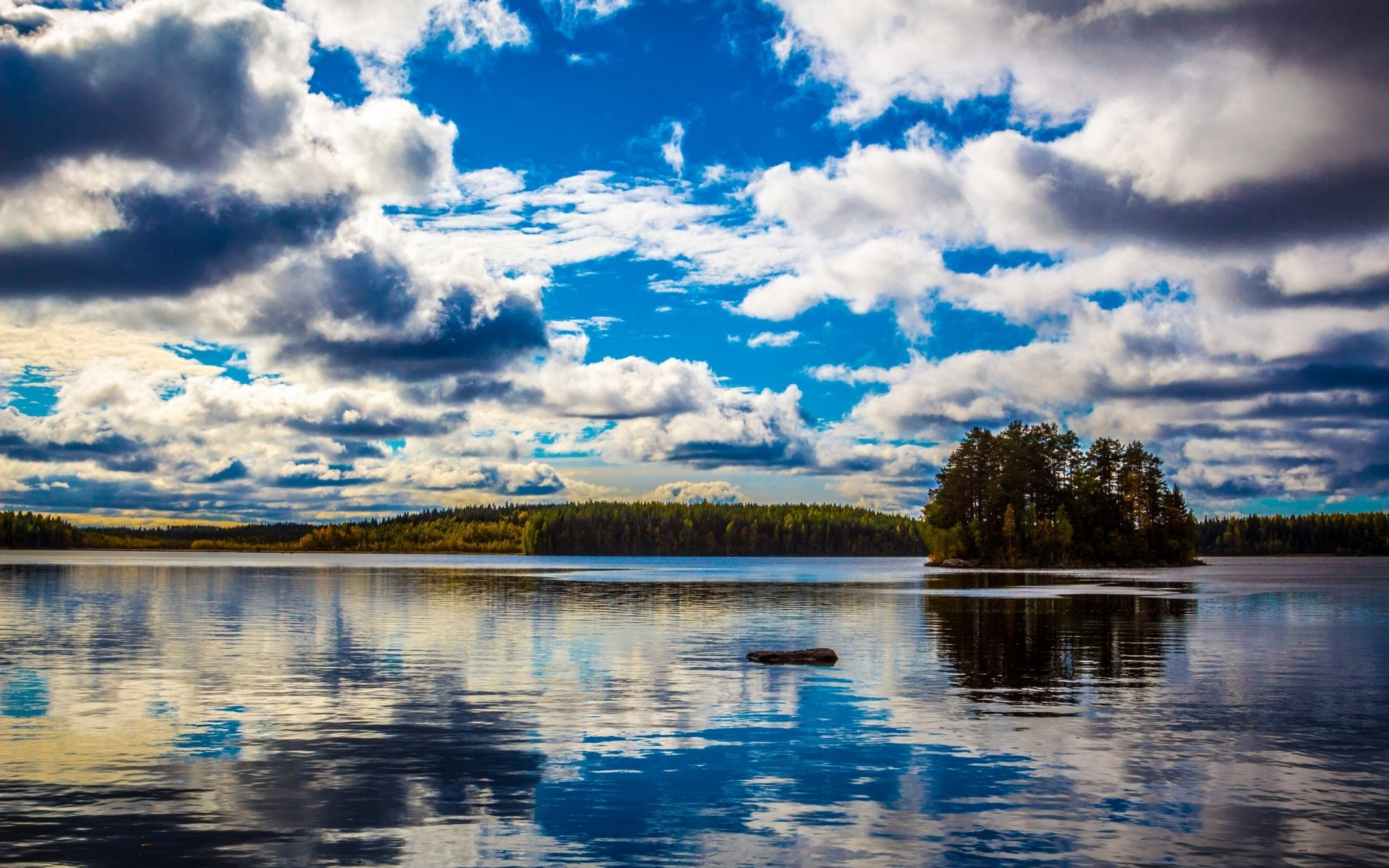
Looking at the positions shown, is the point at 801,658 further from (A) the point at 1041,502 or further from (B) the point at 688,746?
(A) the point at 1041,502

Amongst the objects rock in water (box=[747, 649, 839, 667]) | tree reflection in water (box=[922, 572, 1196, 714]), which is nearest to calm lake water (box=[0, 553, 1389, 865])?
tree reflection in water (box=[922, 572, 1196, 714])

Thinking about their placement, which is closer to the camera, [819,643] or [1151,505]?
[819,643]

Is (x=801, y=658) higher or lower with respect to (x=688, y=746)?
lower

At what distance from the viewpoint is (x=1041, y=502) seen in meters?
188

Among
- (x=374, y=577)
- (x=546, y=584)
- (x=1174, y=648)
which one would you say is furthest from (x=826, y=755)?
(x=374, y=577)

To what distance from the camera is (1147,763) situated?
23328mm

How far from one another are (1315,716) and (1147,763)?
9.90 meters

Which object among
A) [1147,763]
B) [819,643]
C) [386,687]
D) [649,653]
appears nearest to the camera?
[1147,763]

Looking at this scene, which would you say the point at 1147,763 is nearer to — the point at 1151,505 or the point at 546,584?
the point at 546,584

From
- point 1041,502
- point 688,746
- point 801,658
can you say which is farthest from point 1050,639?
point 1041,502

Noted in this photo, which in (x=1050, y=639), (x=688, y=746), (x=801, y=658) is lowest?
(x=1050, y=639)

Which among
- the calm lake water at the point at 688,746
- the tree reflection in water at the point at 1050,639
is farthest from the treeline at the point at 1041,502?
the calm lake water at the point at 688,746

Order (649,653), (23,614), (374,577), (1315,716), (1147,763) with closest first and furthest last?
(1147,763)
(1315,716)
(649,653)
(23,614)
(374,577)

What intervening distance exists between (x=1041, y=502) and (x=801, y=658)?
514 ft
